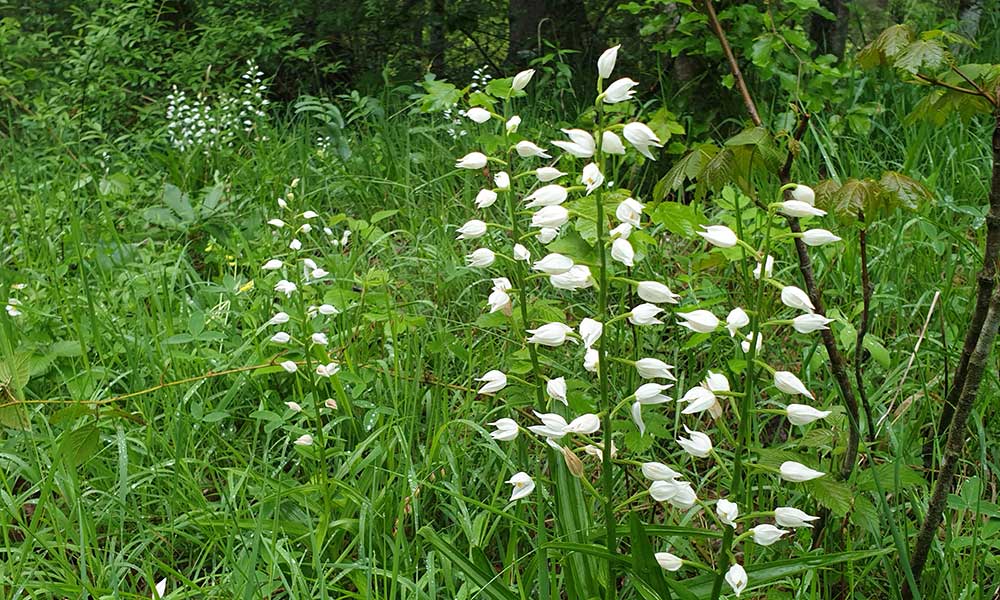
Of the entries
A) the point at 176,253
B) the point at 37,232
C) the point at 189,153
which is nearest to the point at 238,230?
the point at 176,253

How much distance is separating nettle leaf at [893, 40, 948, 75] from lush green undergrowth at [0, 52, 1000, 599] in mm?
290

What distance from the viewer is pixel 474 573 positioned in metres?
1.43

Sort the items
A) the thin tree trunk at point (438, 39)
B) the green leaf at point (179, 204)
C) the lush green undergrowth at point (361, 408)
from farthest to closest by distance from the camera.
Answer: the thin tree trunk at point (438, 39) < the green leaf at point (179, 204) < the lush green undergrowth at point (361, 408)

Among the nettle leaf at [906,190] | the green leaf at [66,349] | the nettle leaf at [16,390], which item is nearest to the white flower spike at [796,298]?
the nettle leaf at [906,190]

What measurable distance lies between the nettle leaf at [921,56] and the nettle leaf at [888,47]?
0.03 metres

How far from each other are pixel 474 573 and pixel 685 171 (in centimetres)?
79

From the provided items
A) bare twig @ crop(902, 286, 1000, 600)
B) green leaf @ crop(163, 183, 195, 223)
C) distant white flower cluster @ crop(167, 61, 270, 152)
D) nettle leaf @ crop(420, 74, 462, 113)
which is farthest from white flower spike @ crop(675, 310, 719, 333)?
distant white flower cluster @ crop(167, 61, 270, 152)

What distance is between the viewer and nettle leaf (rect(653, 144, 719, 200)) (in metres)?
1.55

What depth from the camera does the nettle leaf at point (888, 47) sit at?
1.55m

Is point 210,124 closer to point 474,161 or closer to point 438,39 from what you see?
point 438,39

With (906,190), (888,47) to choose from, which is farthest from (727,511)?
(888,47)

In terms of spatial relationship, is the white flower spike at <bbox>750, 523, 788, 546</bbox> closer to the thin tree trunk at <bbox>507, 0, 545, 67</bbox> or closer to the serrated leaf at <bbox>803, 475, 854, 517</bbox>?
the serrated leaf at <bbox>803, 475, 854, 517</bbox>

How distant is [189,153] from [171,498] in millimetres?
2869

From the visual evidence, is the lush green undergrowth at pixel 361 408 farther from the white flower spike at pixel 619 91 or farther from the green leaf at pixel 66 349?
the white flower spike at pixel 619 91
